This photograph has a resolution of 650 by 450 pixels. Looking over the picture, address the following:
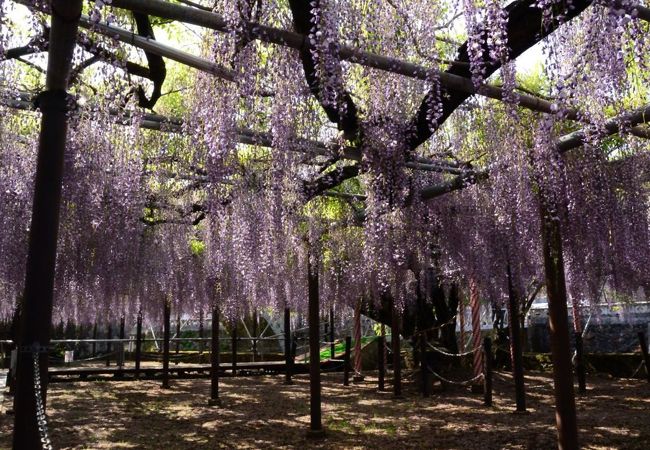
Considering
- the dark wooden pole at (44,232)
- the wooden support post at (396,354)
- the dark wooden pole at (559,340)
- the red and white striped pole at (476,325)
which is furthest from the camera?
the red and white striped pole at (476,325)

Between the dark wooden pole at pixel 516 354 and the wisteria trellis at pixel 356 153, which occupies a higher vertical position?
the wisteria trellis at pixel 356 153

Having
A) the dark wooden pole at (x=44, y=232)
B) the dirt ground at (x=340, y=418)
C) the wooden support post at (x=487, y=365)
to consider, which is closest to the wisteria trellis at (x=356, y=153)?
the dark wooden pole at (x=44, y=232)

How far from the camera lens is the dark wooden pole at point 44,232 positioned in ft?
11.0

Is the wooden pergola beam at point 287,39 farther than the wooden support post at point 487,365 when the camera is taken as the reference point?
No

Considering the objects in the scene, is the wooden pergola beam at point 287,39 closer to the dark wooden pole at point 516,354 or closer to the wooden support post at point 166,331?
the dark wooden pole at point 516,354

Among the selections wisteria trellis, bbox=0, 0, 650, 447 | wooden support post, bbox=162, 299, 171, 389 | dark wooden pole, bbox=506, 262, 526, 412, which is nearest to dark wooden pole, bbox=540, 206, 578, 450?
wisteria trellis, bbox=0, 0, 650, 447

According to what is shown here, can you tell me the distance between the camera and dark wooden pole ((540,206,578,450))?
240 inches

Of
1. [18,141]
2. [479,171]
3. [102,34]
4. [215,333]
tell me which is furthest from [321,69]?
[215,333]

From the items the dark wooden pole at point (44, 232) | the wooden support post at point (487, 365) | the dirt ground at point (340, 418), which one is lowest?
the dirt ground at point (340, 418)

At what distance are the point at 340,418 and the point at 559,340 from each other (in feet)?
A: 14.7

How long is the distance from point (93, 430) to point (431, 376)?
7.23 meters

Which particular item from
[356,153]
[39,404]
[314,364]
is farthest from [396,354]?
[39,404]

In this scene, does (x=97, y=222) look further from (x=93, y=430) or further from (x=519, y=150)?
(x=519, y=150)

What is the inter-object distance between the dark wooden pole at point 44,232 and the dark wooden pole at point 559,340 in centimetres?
485
